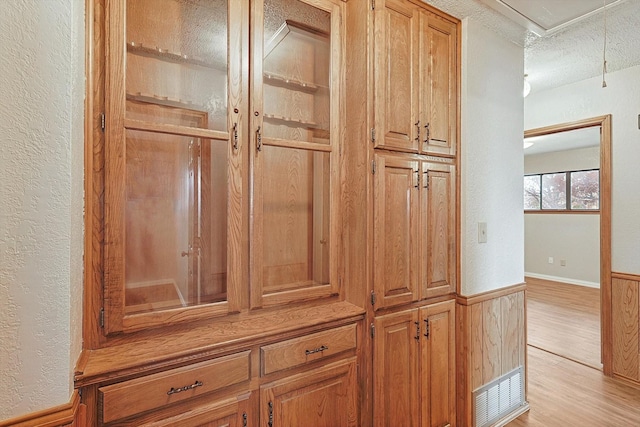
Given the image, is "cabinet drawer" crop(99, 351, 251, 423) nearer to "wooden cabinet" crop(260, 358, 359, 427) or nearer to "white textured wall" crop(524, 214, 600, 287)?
"wooden cabinet" crop(260, 358, 359, 427)

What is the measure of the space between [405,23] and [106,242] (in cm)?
170

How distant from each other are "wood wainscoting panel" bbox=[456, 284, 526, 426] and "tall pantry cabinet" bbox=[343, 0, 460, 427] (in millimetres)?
68

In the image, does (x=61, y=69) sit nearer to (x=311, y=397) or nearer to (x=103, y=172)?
(x=103, y=172)

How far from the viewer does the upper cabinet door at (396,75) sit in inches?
63.5

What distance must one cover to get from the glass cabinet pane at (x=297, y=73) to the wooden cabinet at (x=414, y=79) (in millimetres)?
262

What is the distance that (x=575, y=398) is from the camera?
239 cm

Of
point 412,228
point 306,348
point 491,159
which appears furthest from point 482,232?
point 306,348

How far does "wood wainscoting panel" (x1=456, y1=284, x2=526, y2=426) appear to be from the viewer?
1.92 metres

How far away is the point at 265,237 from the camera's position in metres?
1.53

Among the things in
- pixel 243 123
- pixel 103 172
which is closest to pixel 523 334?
pixel 243 123

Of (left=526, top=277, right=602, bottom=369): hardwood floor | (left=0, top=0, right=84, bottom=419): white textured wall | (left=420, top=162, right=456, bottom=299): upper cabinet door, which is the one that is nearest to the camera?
(left=0, top=0, right=84, bottom=419): white textured wall

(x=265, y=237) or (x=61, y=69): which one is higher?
(x=61, y=69)

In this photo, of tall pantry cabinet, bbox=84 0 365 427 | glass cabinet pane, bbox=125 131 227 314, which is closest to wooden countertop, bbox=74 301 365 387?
tall pantry cabinet, bbox=84 0 365 427

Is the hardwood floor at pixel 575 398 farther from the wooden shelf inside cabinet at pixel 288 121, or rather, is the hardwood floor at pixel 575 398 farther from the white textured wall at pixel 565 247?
the white textured wall at pixel 565 247
